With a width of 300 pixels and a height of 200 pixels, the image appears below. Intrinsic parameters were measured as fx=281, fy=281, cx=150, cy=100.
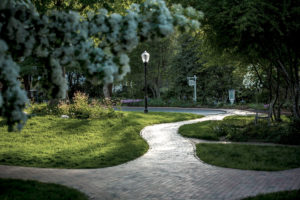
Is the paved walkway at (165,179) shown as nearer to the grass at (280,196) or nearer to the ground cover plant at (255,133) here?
the grass at (280,196)

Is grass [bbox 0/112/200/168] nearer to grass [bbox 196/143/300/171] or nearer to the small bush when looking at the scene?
the small bush

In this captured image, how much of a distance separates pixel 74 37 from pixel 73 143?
8.13 meters

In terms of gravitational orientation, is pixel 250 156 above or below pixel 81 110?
below

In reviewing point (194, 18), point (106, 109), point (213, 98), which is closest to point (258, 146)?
point (194, 18)

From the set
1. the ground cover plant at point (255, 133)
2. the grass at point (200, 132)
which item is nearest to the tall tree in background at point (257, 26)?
the ground cover plant at point (255, 133)

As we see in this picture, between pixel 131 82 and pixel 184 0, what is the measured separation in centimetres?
3050

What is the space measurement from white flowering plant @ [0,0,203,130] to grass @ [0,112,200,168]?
15.7 ft

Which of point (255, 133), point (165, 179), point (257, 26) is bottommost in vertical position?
point (165, 179)

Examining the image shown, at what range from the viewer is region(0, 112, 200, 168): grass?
8062mm

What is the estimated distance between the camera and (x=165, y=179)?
20.4 feet

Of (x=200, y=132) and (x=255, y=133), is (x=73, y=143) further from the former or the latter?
(x=255, y=133)

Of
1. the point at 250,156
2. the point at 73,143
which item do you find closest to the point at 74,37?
the point at 250,156

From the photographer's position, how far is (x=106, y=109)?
1609 centimetres

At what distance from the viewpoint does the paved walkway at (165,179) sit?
532cm
